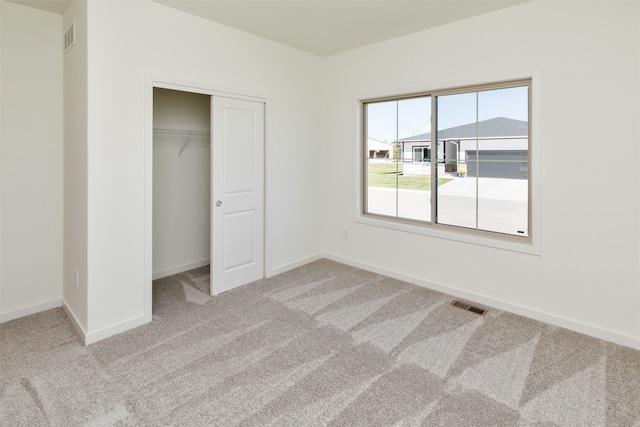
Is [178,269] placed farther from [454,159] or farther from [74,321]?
[454,159]

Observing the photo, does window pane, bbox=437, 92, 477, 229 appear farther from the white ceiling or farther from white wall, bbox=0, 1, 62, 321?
white wall, bbox=0, 1, 62, 321

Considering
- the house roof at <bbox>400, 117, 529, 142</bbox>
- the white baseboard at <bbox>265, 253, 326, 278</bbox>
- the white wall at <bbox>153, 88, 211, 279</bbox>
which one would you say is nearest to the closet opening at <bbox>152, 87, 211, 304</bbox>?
the white wall at <bbox>153, 88, 211, 279</bbox>

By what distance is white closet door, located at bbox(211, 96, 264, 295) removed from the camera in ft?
11.3

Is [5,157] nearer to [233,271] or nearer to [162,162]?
[162,162]

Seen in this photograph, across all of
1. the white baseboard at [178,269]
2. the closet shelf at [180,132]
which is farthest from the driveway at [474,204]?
the white baseboard at [178,269]

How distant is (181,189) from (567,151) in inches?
152

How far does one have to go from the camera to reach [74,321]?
2852 millimetres

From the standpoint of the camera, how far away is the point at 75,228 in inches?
113

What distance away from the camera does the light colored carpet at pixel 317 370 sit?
1880mm

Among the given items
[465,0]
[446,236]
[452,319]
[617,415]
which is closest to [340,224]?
[446,236]

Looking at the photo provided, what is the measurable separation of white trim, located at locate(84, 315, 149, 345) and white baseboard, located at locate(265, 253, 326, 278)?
4.73ft

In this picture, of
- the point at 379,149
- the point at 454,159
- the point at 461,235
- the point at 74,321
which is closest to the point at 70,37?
the point at 74,321

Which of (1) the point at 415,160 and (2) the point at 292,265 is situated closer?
(1) the point at 415,160

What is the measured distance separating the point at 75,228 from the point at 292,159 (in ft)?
7.45
